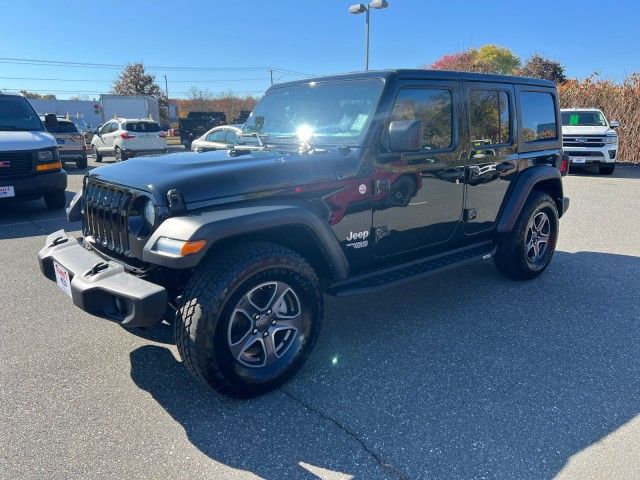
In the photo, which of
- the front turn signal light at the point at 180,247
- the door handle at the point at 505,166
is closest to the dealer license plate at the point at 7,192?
the front turn signal light at the point at 180,247

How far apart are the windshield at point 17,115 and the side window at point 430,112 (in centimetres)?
702

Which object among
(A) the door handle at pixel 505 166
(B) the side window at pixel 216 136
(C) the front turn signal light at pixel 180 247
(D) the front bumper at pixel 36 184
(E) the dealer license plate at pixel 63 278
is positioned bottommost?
(E) the dealer license plate at pixel 63 278

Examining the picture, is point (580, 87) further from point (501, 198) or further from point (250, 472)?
point (250, 472)

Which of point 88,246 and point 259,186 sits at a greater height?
point 259,186

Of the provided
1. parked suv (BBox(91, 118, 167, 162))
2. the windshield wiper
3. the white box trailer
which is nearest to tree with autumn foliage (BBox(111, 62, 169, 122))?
the white box trailer

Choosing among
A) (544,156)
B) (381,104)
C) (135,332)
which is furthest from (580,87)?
(135,332)

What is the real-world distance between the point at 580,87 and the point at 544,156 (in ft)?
50.4

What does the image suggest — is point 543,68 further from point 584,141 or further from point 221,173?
point 221,173

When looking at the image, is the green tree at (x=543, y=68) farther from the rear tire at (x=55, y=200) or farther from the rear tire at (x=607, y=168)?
the rear tire at (x=55, y=200)

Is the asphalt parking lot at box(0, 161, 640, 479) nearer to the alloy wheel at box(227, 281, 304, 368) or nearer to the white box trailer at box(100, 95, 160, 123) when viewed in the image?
the alloy wheel at box(227, 281, 304, 368)

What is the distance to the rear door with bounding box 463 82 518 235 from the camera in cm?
389

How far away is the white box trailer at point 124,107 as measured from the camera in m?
28.4

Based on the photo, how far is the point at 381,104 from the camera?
128 inches

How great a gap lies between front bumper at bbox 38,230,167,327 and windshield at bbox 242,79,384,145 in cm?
160
